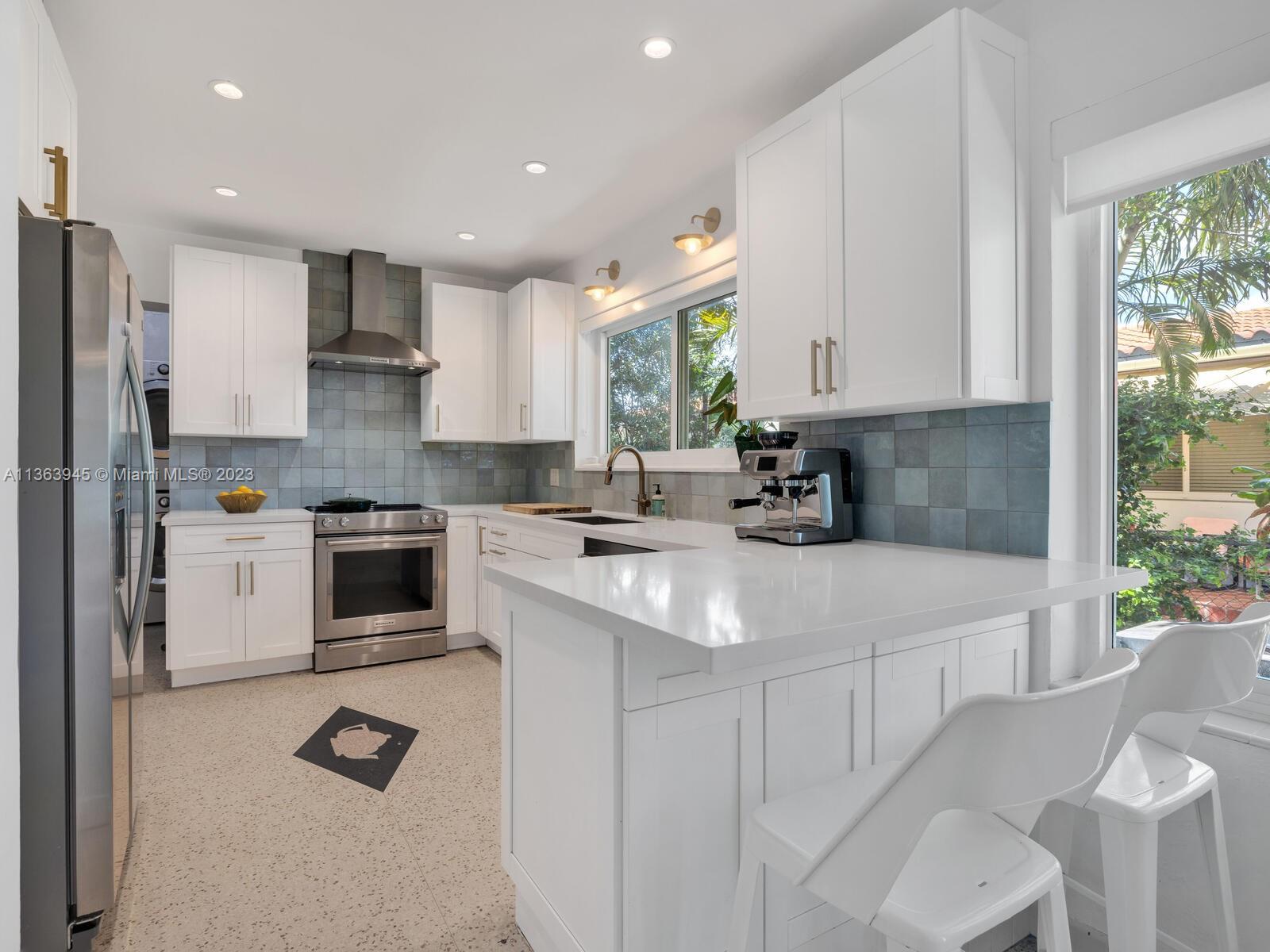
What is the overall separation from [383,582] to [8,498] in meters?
3.00

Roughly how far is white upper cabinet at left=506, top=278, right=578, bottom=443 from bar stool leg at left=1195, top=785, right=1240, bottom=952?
3562mm

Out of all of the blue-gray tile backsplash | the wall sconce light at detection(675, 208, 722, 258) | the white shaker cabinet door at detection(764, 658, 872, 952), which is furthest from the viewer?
the wall sconce light at detection(675, 208, 722, 258)

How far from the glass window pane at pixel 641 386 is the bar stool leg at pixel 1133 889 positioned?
2.76 meters

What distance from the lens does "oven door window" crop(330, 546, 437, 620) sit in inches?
152

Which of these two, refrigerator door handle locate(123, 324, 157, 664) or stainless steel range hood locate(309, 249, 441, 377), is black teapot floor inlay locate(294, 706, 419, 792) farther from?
stainless steel range hood locate(309, 249, 441, 377)

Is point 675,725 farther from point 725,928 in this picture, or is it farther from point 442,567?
point 442,567

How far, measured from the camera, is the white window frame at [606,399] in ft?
10.8

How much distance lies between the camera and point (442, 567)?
412 cm

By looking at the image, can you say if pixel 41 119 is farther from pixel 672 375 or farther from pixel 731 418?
pixel 672 375

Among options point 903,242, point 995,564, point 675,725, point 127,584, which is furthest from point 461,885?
point 903,242

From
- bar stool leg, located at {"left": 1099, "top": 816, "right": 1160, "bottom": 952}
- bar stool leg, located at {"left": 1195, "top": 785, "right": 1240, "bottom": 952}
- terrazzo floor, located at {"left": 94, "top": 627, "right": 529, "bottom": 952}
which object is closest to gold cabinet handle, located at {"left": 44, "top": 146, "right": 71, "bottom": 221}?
terrazzo floor, located at {"left": 94, "top": 627, "right": 529, "bottom": 952}

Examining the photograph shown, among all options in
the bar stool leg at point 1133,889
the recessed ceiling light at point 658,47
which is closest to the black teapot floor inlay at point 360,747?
the bar stool leg at point 1133,889

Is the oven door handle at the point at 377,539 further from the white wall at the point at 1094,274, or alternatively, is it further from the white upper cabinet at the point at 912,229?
the white wall at the point at 1094,274

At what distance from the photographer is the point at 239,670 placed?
145 inches
